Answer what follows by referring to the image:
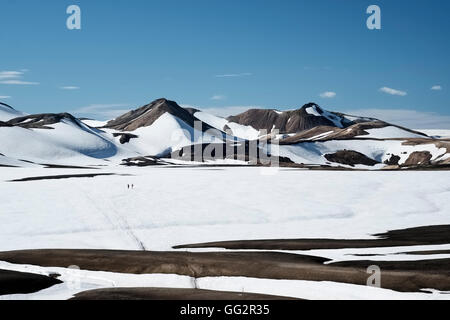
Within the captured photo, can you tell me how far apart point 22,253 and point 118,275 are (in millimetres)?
11433

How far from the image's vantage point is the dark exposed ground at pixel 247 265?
3250cm

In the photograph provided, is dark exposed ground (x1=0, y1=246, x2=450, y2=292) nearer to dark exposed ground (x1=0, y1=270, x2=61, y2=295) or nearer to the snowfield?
dark exposed ground (x1=0, y1=270, x2=61, y2=295)

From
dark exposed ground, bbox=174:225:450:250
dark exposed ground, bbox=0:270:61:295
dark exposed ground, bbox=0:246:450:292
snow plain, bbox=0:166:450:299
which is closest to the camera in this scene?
dark exposed ground, bbox=0:270:61:295

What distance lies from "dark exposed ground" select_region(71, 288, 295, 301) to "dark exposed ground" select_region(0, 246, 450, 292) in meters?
5.16

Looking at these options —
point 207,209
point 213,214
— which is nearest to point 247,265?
point 213,214

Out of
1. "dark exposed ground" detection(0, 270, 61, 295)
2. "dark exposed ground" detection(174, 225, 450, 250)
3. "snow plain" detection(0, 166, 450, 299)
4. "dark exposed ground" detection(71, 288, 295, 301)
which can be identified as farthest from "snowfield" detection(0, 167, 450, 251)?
"dark exposed ground" detection(71, 288, 295, 301)

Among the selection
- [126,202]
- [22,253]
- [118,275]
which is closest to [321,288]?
[118,275]

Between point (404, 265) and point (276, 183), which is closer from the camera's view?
point (404, 265)

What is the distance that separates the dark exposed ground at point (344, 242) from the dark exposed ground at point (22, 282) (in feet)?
56.4

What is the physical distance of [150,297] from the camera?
96.8 ft

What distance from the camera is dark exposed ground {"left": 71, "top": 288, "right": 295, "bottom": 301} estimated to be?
96.0 feet

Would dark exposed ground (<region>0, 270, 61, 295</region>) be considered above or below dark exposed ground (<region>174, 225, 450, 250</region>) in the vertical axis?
above

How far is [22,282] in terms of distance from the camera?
110ft
